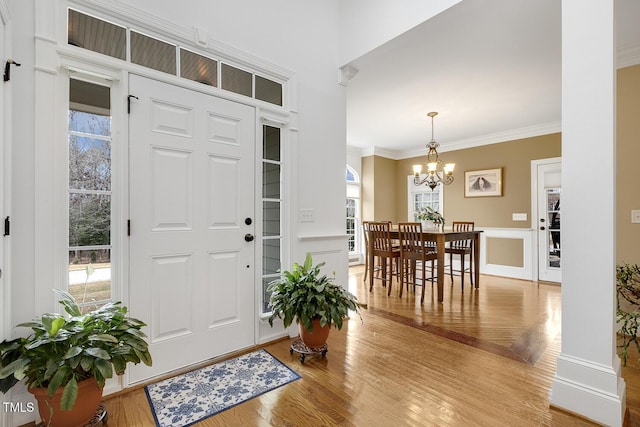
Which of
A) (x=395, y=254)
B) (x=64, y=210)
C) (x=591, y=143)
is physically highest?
(x=591, y=143)

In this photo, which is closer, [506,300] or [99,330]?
[99,330]

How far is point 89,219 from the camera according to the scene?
1.81 metres

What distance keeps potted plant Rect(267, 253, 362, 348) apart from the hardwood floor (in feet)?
0.79

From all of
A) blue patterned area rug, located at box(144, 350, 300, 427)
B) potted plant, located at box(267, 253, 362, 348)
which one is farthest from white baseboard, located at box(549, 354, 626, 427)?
blue patterned area rug, located at box(144, 350, 300, 427)

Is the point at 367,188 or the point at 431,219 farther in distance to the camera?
the point at 367,188

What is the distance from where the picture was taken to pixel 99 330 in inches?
58.4

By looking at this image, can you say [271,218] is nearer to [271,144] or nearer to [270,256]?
[270,256]

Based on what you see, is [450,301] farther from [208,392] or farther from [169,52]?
[169,52]

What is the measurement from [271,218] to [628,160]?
3380 millimetres

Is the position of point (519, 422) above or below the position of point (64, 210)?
below

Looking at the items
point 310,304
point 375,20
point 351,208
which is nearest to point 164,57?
point 375,20

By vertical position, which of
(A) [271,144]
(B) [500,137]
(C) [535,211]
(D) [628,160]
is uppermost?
(B) [500,137]

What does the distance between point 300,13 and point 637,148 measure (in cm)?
336

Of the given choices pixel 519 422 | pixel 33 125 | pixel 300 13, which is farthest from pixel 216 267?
pixel 300 13
